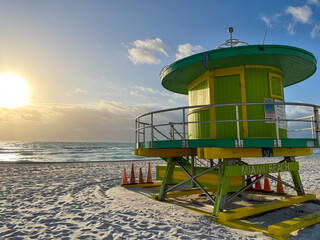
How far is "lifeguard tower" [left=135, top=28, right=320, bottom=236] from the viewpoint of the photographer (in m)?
6.44

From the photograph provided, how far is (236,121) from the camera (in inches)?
263

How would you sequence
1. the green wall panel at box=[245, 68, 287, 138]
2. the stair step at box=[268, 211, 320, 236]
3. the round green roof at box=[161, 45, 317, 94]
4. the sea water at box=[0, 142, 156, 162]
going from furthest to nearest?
1. the sea water at box=[0, 142, 156, 162]
2. the green wall panel at box=[245, 68, 287, 138]
3. the round green roof at box=[161, 45, 317, 94]
4. the stair step at box=[268, 211, 320, 236]

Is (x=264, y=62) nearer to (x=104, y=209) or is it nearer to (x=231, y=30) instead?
(x=231, y=30)

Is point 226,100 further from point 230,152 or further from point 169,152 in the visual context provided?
point 169,152

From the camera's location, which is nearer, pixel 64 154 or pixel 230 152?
pixel 230 152

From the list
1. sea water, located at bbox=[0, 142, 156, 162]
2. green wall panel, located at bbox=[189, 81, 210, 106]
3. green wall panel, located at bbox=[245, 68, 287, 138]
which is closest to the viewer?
green wall panel, located at bbox=[245, 68, 287, 138]

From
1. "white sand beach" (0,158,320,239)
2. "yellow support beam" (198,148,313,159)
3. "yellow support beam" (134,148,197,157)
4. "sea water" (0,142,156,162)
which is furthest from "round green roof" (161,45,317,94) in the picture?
"sea water" (0,142,156,162)

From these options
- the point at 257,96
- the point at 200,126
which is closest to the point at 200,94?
the point at 200,126

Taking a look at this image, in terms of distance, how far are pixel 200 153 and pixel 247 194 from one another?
3.95 metres

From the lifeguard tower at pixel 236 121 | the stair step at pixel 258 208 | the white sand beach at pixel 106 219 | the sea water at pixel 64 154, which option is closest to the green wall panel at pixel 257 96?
the lifeguard tower at pixel 236 121

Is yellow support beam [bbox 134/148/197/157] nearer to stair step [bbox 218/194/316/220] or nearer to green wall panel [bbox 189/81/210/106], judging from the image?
green wall panel [bbox 189/81/210/106]

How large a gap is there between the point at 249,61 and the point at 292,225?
15.5ft

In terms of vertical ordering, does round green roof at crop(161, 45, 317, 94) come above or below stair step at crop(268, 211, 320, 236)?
above

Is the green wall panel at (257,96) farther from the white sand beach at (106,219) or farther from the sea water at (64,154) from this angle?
the sea water at (64,154)
